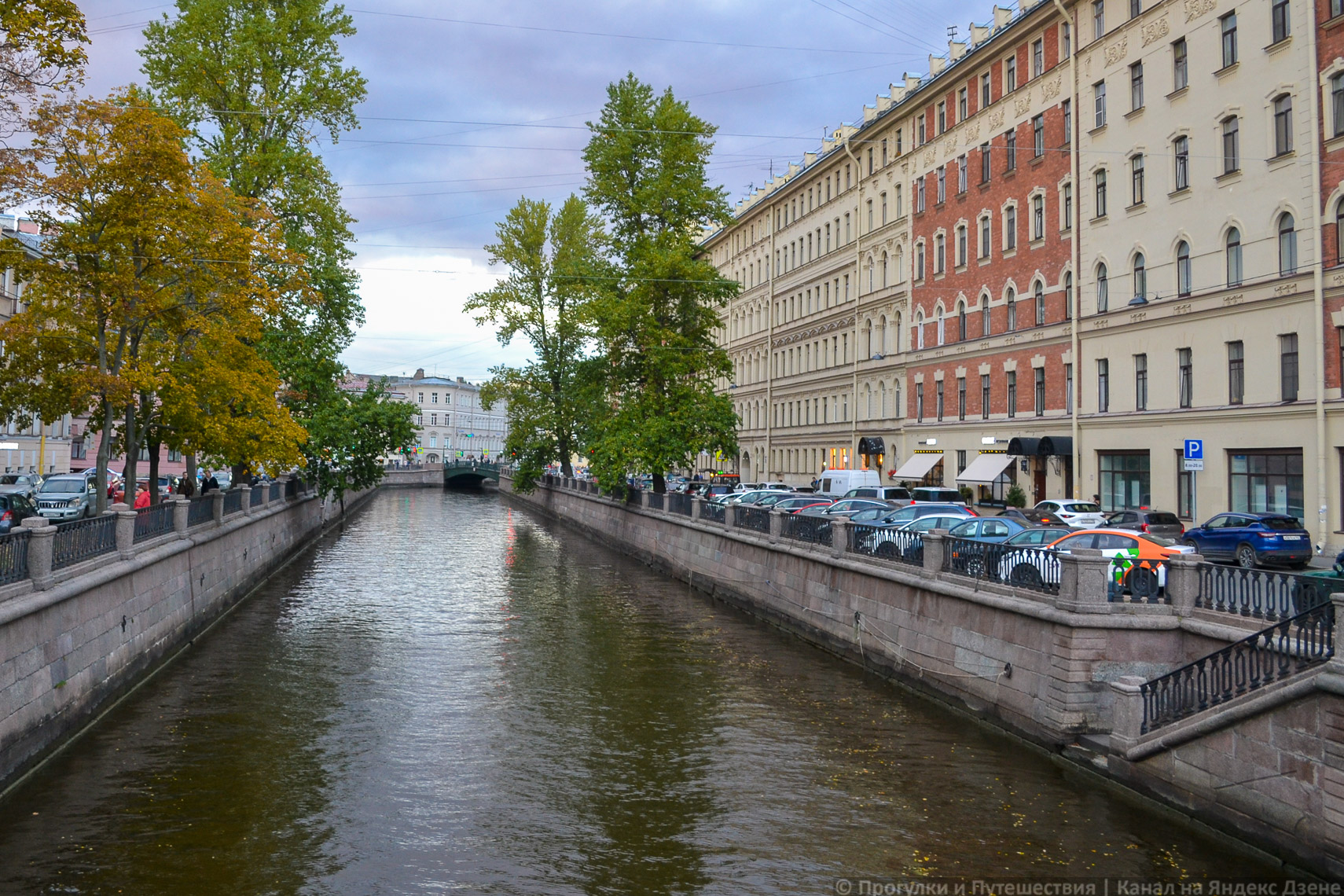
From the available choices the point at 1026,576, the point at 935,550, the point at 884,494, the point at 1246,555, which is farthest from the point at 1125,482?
the point at 1026,576

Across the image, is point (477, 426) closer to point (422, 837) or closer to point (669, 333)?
point (669, 333)

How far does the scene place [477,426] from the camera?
192 meters

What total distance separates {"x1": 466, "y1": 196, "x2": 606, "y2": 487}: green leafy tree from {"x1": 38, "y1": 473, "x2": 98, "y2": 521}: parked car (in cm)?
2477

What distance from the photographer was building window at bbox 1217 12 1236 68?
1337 inches

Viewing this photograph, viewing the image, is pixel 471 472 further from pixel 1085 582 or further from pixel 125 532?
pixel 1085 582

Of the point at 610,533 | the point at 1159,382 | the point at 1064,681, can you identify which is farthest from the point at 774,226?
the point at 1064,681

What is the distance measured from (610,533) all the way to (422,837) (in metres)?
39.6

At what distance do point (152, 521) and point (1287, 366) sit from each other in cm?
3018

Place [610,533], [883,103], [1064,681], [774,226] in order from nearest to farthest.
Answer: [1064,681] → [610,533] → [883,103] → [774,226]

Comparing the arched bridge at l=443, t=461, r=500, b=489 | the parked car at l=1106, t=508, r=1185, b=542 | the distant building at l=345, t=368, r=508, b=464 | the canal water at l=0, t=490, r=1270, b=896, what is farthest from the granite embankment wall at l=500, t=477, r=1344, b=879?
the distant building at l=345, t=368, r=508, b=464

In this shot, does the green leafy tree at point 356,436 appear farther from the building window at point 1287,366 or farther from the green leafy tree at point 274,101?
the building window at point 1287,366

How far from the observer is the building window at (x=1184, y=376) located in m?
36.2

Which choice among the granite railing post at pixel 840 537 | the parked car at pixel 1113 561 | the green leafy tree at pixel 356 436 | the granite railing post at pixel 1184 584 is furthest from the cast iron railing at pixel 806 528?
the green leafy tree at pixel 356 436

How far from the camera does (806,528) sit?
86.1 feet
